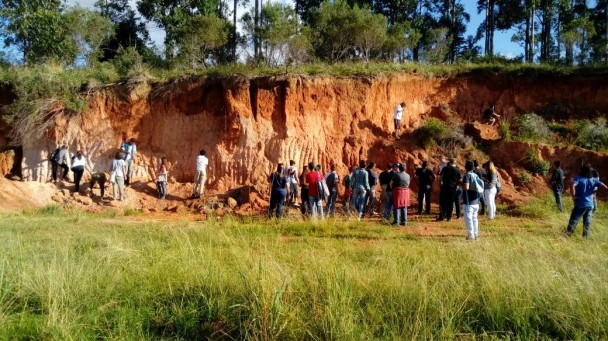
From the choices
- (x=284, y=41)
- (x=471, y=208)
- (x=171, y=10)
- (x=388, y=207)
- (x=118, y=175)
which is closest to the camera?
(x=471, y=208)

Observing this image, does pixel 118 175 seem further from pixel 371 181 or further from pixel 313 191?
pixel 371 181

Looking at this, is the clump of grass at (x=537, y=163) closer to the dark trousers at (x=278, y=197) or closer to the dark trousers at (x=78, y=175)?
the dark trousers at (x=278, y=197)

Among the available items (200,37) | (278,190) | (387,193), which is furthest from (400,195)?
(200,37)

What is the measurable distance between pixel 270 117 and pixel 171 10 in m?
13.8

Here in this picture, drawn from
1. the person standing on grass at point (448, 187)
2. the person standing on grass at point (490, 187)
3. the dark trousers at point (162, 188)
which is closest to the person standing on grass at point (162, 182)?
Result: the dark trousers at point (162, 188)

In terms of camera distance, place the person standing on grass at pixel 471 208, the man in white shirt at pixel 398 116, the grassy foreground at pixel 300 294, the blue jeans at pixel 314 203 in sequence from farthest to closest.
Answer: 1. the man in white shirt at pixel 398 116
2. the blue jeans at pixel 314 203
3. the person standing on grass at pixel 471 208
4. the grassy foreground at pixel 300 294

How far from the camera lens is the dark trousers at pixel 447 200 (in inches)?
488

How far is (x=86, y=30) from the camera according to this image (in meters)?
24.7

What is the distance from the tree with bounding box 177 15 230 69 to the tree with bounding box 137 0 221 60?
6.29 ft

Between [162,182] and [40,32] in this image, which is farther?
[40,32]

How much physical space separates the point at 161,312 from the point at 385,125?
14.9 metres

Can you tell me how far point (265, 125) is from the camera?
59.2ft

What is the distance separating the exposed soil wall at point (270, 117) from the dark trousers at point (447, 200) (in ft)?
15.7

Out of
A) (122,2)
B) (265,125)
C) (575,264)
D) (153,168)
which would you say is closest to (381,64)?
(265,125)
